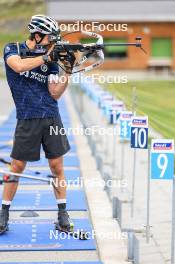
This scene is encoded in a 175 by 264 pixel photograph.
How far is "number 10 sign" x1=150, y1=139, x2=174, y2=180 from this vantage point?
19.7 feet

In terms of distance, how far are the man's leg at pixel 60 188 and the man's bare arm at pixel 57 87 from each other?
2.06 ft

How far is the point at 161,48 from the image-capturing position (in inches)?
2110

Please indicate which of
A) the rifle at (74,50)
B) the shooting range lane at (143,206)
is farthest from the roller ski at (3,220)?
the rifle at (74,50)

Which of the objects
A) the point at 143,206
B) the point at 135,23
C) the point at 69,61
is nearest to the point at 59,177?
the point at 69,61

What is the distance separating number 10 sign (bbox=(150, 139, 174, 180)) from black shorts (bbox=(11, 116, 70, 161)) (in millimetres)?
1252

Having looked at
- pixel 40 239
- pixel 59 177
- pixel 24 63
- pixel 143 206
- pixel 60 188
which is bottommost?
pixel 40 239

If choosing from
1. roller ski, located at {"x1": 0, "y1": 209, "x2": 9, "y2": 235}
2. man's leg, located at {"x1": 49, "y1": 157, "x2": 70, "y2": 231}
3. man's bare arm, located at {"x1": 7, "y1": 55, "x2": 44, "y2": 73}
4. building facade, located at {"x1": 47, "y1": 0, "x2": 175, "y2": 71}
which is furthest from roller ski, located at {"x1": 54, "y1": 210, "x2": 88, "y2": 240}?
building facade, located at {"x1": 47, "y1": 0, "x2": 175, "y2": 71}

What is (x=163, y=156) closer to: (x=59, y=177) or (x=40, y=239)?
(x=59, y=177)

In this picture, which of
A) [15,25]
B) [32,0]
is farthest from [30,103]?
[32,0]

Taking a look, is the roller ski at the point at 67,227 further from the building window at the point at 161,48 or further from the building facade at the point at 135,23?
the building window at the point at 161,48

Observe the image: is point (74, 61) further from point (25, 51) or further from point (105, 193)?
point (105, 193)

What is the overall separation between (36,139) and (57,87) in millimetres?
533

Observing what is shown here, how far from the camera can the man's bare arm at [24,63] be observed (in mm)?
6549

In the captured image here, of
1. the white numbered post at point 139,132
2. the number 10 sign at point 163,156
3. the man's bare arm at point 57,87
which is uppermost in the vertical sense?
the man's bare arm at point 57,87
